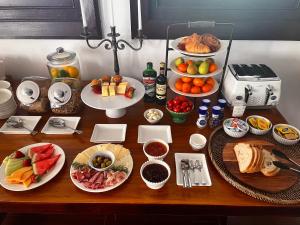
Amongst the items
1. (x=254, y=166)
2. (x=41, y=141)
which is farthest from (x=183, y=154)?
(x=41, y=141)

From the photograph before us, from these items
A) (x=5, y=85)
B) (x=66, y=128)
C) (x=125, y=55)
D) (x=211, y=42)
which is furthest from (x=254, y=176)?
(x=5, y=85)

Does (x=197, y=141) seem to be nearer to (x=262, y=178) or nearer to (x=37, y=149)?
(x=262, y=178)

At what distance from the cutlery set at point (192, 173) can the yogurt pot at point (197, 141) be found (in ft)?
0.18

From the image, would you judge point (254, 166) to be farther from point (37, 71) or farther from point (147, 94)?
point (37, 71)

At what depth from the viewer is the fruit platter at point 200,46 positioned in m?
0.95

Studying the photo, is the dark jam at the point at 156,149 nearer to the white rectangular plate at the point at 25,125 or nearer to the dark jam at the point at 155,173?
the dark jam at the point at 155,173

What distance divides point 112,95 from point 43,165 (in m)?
0.41

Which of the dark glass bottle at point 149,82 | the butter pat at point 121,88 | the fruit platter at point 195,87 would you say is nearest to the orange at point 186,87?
the fruit platter at point 195,87

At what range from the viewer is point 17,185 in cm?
76

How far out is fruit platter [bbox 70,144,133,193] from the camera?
0.76 meters

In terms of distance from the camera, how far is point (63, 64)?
1.12 metres

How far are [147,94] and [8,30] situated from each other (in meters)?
0.79

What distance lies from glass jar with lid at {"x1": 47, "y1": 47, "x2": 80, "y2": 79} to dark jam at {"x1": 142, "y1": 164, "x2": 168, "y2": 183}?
641 millimetres

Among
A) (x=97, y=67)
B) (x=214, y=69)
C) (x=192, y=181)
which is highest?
(x=214, y=69)
